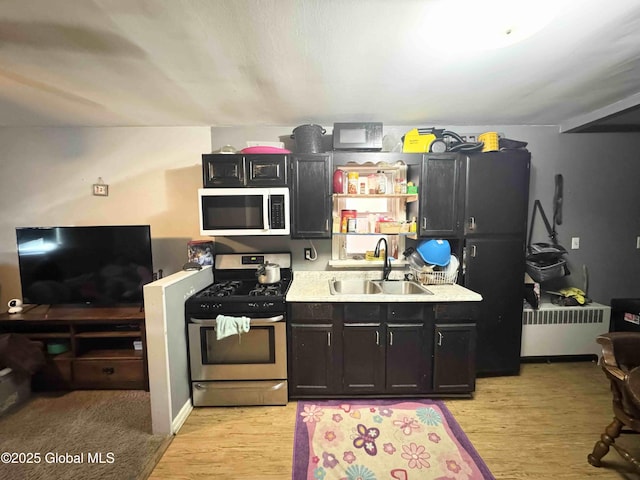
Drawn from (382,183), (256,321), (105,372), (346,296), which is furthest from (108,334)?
(382,183)

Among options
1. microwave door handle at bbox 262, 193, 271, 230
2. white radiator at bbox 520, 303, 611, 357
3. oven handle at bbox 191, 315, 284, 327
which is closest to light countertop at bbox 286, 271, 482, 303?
oven handle at bbox 191, 315, 284, 327

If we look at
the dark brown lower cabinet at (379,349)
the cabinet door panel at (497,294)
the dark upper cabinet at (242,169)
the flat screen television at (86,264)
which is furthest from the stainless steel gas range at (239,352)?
the cabinet door panel at (497,294)

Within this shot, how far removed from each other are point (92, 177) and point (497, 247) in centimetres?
397

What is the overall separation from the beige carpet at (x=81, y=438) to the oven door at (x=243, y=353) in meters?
0.49

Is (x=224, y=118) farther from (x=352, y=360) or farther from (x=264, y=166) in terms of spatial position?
(x=352, y=360)

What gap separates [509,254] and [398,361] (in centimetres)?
137

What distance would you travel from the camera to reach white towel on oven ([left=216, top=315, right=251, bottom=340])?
178cm

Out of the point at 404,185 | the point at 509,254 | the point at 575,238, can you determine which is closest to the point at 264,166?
the point at 404,185

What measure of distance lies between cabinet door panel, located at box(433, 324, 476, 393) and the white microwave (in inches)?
60.8

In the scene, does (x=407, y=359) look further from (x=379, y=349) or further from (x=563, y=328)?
(x=563, y=328)

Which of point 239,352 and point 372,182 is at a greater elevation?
point 372,182

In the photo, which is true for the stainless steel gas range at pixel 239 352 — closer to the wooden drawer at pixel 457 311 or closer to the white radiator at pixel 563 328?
the wooden drawer at pixel 457 311

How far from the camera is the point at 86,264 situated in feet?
7.14

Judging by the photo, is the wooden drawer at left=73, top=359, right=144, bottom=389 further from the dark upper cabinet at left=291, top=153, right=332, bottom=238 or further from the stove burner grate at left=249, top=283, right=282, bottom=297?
the dark upper cabinet at left=291, top=153, right=332, bottom=238
